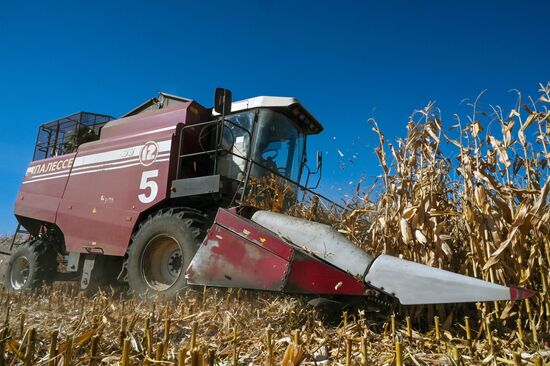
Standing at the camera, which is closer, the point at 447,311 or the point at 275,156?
the point at 447,311

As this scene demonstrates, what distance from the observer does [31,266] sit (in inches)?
215

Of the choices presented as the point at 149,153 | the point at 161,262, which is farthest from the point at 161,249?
the point at 149,153

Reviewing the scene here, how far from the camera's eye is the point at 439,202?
2.64 metres

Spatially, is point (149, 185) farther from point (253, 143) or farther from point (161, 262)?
point (253, 143)

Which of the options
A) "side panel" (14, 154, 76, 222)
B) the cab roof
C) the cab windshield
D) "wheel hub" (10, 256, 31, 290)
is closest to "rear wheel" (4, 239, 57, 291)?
"wheel hub" (10, 256, 31, 290)

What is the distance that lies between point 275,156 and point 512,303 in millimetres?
2979

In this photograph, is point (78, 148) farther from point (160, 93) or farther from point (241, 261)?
point (241, 261)

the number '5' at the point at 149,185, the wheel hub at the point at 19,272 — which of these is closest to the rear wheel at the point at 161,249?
the number '5' at the point at 149,185

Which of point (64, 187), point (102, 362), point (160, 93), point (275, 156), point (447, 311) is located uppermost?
point (160, 93)

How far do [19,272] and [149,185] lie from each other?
10.3 ft

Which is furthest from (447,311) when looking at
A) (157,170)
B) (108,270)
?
(108,270)

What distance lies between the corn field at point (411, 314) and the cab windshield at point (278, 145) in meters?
1.67

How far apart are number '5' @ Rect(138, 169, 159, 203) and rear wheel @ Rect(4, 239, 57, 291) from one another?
90.2 inches

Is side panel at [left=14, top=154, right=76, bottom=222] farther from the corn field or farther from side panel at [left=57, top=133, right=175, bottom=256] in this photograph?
the corn field
